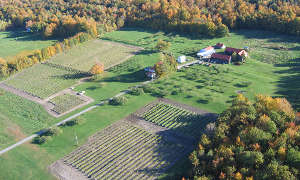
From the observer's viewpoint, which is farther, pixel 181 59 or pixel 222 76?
pixel 181 59

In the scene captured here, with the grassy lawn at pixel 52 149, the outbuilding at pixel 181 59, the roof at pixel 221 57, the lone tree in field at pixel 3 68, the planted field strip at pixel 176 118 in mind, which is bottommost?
the grassy lawn at pixel 52 149

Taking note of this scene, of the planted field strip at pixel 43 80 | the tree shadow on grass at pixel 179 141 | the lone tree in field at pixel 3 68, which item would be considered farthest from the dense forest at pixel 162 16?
the tree shadow on grass at pixel 179 141

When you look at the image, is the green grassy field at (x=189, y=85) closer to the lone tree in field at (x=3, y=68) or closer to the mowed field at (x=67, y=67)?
the mowed field at (x=67, y=67)

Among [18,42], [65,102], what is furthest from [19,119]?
[18,42]

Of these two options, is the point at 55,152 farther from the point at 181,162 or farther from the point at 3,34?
the point at 3,34

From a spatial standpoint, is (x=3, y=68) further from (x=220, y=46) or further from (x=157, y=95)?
(x=220, y=46)

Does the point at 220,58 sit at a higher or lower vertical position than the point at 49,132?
higher

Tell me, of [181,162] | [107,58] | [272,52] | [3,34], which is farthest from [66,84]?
[3,34]
